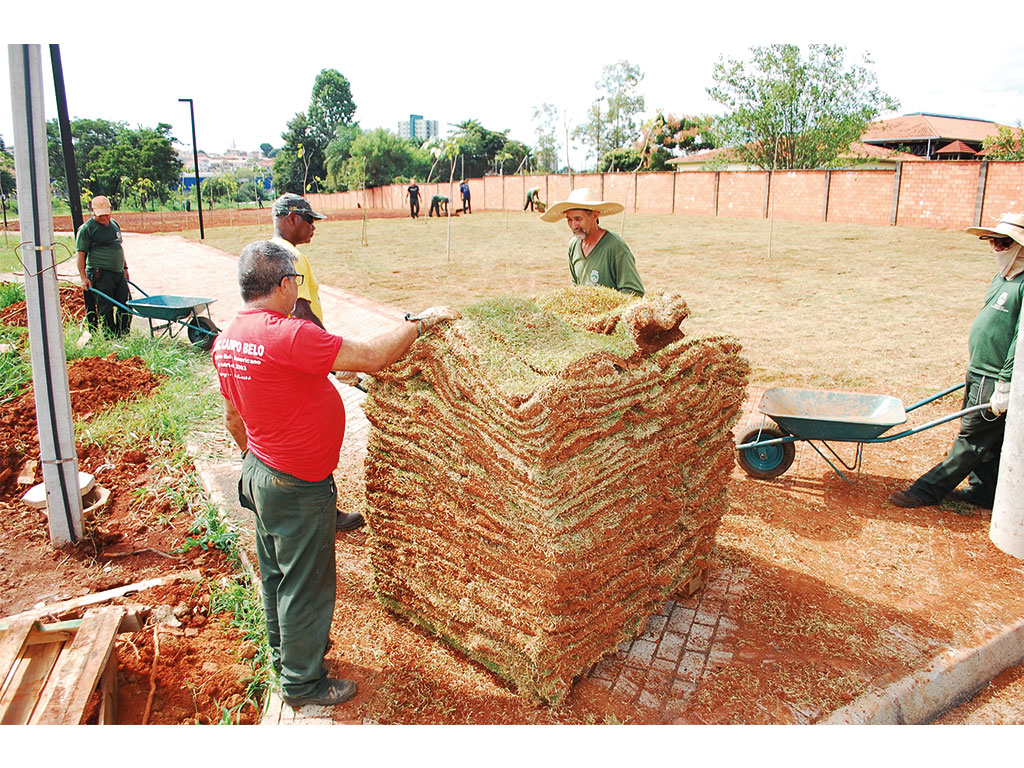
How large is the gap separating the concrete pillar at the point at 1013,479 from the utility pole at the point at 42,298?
19.0 feet

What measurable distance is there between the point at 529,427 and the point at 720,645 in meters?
1.74

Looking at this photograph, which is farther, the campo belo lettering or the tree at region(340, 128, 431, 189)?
the tree at region(340, 128, 431, 189)

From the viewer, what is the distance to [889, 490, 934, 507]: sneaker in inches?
204

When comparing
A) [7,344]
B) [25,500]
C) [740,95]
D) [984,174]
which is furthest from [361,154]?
[25,500]

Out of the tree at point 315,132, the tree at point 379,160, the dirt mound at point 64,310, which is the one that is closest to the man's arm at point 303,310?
the dirt mound at point 64,310

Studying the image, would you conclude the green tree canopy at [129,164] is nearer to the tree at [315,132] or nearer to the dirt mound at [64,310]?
the tree at [315,132]

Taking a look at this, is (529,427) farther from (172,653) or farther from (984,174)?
(984,174)

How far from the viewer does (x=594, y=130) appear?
59.8 m

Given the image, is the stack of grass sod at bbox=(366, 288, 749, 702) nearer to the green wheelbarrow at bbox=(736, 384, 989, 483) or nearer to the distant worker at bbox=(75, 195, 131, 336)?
the green wheelbarrow at bbox=(736, 384, 989, 483)

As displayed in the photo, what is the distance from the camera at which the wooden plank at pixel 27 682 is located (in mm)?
2939

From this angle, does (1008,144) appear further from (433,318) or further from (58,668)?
(58,668)

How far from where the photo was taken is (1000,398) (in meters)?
4.60

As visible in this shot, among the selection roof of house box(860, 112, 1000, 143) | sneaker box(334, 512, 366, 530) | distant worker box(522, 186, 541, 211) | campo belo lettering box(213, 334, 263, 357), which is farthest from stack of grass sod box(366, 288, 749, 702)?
roof of house box(860, 112, 1000, 143)

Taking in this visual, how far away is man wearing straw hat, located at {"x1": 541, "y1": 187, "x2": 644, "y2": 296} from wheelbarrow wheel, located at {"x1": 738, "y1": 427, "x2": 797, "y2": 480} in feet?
5.42
